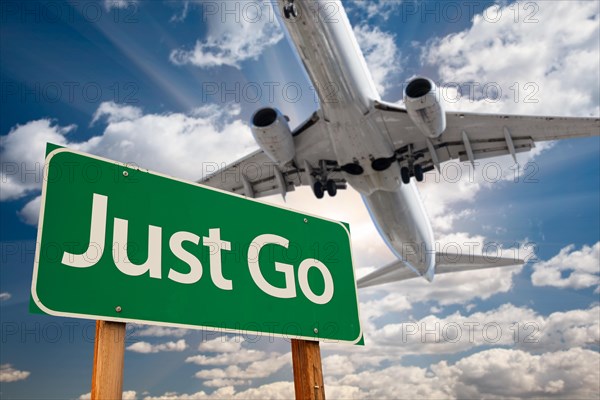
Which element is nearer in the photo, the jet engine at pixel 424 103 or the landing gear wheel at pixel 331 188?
the jet engine at pixel 424 103

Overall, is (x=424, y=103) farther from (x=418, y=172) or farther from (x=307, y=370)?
(x=307, y=370)

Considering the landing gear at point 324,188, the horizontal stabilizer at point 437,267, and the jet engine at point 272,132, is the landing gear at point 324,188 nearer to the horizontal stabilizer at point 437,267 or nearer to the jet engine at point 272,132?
the jet engine at point 272,132

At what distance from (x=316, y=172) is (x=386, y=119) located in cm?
382

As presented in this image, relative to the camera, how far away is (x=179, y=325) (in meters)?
1.66

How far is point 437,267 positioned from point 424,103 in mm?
15186

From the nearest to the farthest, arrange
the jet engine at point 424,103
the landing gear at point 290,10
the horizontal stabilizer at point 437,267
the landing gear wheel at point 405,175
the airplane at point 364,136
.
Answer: the landing gear at point 290,10, the jet engine at point 424,103, the airplane at point 364,136, the landing gear wheel at point 405,175, the horizontal stabilizer at point 437,267

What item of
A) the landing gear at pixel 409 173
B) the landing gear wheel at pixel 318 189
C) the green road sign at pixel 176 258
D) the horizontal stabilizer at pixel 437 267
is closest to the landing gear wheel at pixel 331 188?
the landing gear wheel at pixel 318 189

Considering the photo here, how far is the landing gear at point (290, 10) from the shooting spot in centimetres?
1418


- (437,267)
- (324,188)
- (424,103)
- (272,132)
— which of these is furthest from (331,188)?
(437,267)

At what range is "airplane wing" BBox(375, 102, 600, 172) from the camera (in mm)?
17188

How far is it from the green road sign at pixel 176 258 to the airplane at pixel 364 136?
13360 millimetres

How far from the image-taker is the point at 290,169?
67.2 feet

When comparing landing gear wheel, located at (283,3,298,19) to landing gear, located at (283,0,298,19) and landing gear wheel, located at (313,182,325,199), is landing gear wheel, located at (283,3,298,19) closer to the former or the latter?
landing gear, located at (283,0,298,19)

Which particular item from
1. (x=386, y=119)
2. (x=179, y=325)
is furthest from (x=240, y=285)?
(x=386, y=119)
